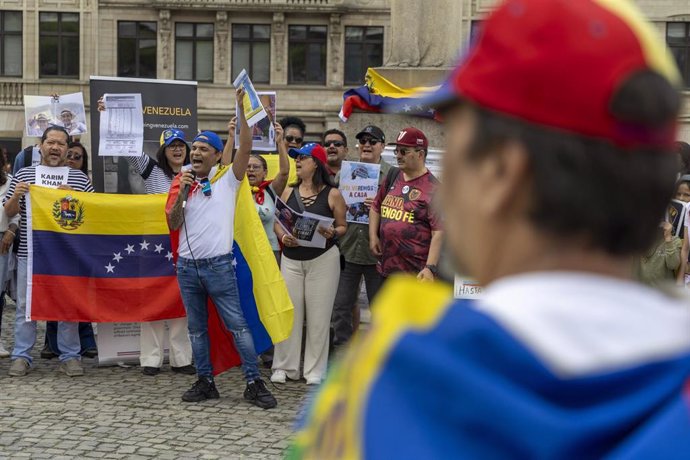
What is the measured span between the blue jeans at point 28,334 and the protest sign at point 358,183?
8.38ft

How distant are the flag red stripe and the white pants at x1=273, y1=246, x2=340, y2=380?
1082 millimetres

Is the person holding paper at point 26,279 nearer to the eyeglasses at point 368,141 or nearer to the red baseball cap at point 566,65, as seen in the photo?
the eyeglasses at point 368,141

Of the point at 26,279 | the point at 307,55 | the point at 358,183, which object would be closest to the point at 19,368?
the point at 26,279

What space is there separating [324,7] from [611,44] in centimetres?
3896

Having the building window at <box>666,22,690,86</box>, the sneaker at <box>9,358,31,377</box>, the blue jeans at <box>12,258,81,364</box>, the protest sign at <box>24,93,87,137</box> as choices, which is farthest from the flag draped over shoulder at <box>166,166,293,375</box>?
the building window at <box>666,22,690,86</box>

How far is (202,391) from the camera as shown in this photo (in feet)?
26.3

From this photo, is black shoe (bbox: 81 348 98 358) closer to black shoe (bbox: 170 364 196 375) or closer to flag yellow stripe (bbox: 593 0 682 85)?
A: black shoe (bbox: 170 364 196 375)

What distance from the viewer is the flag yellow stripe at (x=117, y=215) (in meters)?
9.35

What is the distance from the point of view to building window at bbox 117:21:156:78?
131 feet

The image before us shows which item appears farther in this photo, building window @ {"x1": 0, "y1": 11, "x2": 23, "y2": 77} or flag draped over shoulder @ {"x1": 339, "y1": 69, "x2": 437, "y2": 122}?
building window @ {"x1": 0, "y1": 11, "x2": 23, "y2": 77}

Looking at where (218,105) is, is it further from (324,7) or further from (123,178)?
(123,178)

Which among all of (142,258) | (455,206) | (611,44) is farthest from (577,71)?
(142,258)

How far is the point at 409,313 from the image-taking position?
1153mm

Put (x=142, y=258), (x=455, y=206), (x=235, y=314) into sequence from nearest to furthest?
(x=455, y=206)
(x=235, y=314)
(x=142, y=258)
